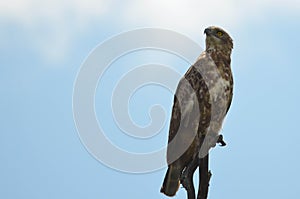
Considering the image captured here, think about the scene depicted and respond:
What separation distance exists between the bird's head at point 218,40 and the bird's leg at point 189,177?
2030 millimetres

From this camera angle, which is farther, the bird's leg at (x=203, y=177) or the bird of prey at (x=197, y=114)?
the bird of prey at (x=197, y=114)

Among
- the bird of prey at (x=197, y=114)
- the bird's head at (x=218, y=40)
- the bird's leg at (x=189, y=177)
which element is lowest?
the bird's leg at (x=189, y=177)

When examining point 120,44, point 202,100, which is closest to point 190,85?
point 202,100

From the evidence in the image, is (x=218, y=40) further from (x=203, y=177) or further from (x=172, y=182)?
(x=172, y=182)

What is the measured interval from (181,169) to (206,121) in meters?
0.86

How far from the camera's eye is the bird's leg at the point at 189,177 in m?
8.80

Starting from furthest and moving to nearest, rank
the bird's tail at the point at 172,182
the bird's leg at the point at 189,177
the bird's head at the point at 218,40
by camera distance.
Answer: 1. the bird's head at the point at 218,40
2. the bird's tail at the point at 172,182
3. the bird's leg at the point at 189,177

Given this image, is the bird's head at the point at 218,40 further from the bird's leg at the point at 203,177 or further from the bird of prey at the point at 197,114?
the bird's leg at the point at 203,177

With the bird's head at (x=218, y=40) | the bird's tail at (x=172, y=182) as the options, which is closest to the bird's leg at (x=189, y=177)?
the bird's tail at (x=172, y=182)

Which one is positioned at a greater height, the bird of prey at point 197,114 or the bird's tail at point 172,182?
the bird of prey at point 197,114

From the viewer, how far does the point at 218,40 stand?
988 cm

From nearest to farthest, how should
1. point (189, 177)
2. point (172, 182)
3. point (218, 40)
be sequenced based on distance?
point (189, 177), point (172, 182), point (218, 40)

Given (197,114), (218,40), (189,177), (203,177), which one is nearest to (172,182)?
(189,177)

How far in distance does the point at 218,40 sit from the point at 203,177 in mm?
2429
